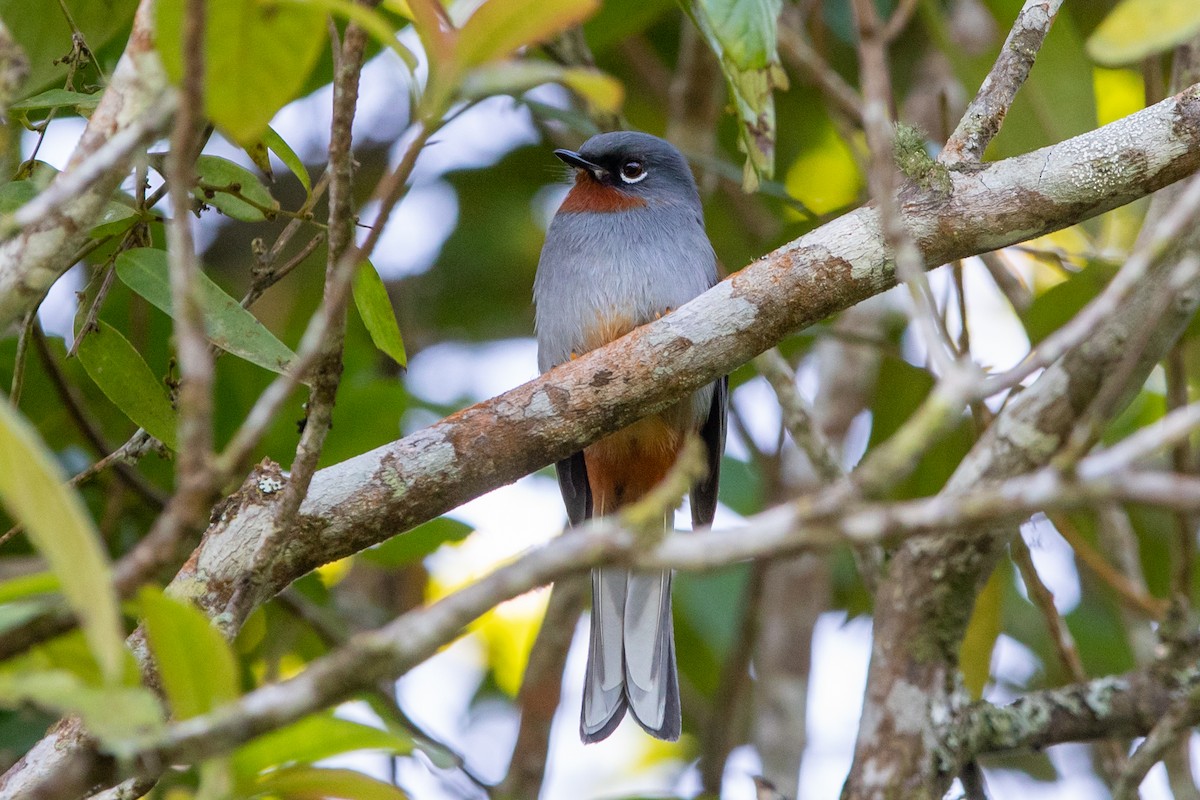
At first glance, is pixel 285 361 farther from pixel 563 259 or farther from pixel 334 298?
pixel 563 259

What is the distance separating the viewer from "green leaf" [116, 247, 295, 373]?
104 inches

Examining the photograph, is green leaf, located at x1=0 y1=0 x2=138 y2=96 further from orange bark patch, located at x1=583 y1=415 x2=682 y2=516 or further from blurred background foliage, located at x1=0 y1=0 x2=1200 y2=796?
orange bark patch, located at x1=583 y1=415 x2=682 y2=516

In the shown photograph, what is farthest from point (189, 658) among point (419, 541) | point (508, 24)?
point (419, 541)

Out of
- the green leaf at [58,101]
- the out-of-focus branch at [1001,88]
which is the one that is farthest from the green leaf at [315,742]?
the out-of-focus branch at [1001,88]

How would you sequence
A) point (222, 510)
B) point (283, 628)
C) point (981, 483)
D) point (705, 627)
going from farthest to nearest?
point (705, 627) → point (283, 628) → point (981, 483) → point (222, 510)

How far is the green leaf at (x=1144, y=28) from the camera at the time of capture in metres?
1.49

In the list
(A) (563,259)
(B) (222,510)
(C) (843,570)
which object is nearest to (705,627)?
(C) (843,570)

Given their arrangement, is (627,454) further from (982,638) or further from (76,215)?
(76,215)

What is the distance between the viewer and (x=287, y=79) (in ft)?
5.67

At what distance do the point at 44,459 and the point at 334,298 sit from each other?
41 cm

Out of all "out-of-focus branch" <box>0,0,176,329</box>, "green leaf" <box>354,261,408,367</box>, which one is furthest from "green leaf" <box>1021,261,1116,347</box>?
"out-of-focus branch" <box>0,0,176,329</box>

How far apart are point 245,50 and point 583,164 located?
369 centimetres

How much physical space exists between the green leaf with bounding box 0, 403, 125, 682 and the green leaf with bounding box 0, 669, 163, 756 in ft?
0.24

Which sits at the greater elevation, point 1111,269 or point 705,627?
point 1111,269
